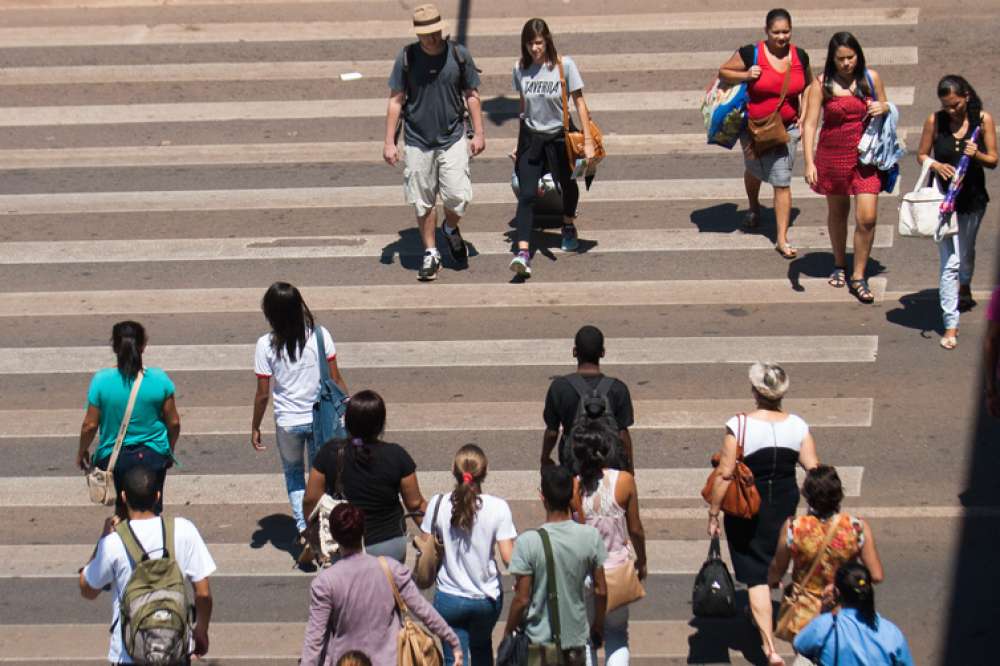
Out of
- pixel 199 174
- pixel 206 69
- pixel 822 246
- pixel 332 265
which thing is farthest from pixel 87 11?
pixel 822 246

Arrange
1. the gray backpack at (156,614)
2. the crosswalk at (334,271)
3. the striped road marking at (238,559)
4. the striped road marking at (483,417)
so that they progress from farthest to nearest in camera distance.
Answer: the striped road marking at (483,417), the crosswalk at (334,271), the striped road marking at (238,559), the gray backpack at (156,614)

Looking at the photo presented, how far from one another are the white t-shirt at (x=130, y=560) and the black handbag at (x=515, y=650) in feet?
4.40

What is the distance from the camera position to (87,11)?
18.1m

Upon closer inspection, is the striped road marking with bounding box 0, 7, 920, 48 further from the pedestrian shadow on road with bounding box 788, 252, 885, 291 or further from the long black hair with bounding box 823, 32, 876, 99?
the long black hair with bounding box 823, 32, 876, 99

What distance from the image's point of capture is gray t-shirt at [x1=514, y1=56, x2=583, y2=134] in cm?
1239

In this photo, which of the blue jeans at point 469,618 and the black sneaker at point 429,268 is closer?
the blue jeans at point 469,618

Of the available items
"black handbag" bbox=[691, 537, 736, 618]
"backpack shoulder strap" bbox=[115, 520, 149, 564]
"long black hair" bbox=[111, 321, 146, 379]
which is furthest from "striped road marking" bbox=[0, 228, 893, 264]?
"backpack shoulder strap" bbox=[115, 520, 149, 564]

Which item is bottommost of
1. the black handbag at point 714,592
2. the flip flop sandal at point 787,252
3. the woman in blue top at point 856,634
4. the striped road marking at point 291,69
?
the black handbag at point 714,592

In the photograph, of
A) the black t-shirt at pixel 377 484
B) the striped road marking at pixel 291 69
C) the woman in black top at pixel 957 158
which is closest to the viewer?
the black t-shirt at pixel 377 484

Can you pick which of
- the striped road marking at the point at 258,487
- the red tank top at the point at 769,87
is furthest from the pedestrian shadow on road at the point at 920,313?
the striped road marking at the point at 258,487

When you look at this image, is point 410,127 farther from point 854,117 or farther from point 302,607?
point 302,607

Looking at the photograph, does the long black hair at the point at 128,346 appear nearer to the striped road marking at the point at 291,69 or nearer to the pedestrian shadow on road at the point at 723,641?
the pedestrian shadow on road at the point at 723,641

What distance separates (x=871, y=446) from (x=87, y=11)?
1162 cm

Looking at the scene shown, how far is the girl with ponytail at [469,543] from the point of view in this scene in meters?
7.04
